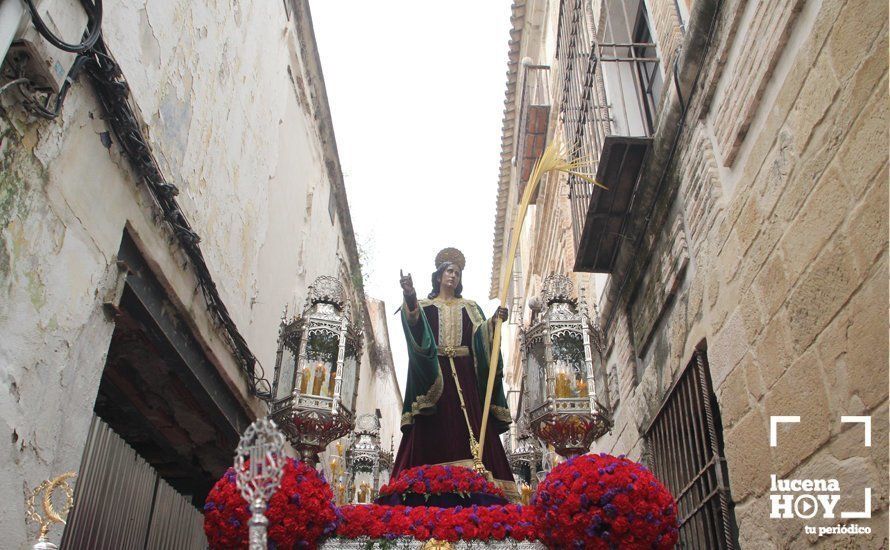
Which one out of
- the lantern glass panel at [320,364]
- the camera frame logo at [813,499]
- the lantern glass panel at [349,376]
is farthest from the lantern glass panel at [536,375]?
the camera frame logo at [813,499]

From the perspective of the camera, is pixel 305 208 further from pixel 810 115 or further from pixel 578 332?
pixel 810 115

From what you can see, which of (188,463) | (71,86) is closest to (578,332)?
(71,86)

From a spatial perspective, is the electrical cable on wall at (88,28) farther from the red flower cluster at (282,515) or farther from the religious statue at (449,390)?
the religious statue at (449,390)

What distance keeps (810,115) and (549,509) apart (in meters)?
2.13

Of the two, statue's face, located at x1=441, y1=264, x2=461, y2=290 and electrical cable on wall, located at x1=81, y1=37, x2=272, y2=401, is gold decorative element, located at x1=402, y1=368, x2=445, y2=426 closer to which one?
statue's face, located at x1=441, y1=264, x2=461, y2=290

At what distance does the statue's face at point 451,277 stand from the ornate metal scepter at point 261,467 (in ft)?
11.7

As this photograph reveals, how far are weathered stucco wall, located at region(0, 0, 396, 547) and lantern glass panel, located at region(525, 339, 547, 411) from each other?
232 cm

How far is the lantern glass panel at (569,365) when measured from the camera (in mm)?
4352

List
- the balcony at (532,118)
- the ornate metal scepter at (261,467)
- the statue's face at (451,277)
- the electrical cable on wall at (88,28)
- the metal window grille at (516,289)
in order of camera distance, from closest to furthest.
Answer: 1. the ornate metal scepter at (261,467)
2. the electrical cable on wall at (88,28)
3. the statue's face at (451,277)
4. the balcony at (532,118)
5. the metal window grille at (516,289)

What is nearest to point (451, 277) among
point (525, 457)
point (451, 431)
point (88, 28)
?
point (451, 431)

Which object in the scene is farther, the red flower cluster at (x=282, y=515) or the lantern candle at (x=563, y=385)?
the lantern candle at (x=563, y=385)

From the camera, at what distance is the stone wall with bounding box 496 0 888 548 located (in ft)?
8.60

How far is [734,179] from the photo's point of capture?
13.5 ft

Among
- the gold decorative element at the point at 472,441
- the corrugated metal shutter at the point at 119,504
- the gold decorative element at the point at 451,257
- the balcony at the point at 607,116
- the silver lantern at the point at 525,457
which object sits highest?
the balcony at the point at 607,116
